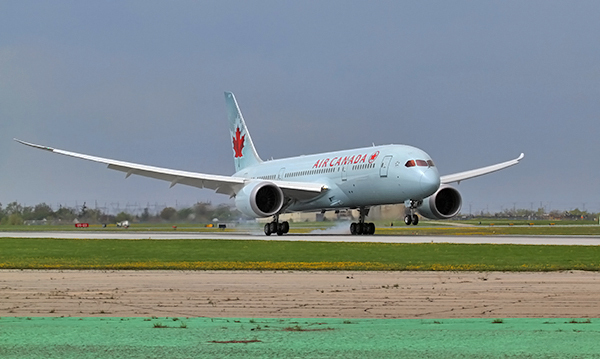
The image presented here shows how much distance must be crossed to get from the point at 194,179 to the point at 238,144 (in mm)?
12766

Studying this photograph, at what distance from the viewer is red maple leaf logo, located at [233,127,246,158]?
193 ft

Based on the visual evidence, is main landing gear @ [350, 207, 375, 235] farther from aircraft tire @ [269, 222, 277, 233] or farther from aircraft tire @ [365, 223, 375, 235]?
aircraft tire @ [269, 222, 277, 233]

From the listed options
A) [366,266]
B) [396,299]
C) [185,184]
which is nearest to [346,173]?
[185,184]

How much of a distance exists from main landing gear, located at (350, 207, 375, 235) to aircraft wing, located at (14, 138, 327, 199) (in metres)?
2.77

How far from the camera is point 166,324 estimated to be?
9.34 metres

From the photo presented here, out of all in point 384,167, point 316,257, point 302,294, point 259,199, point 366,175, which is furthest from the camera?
point 259,199

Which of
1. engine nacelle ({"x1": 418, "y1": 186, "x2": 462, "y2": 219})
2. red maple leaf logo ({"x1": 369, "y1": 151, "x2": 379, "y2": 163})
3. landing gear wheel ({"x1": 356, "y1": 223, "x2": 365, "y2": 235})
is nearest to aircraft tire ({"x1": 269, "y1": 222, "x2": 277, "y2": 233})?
landing gear wheel ({"x1": 356, "y1": 223, "x2": 365, "y2": 235})

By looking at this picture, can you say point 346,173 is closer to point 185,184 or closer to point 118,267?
point 185,184

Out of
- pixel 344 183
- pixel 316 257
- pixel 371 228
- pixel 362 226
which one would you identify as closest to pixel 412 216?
pixel 344 183

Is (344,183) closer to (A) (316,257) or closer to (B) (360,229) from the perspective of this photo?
(B) (360,229)

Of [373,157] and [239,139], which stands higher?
[239,139]

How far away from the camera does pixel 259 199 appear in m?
44.8

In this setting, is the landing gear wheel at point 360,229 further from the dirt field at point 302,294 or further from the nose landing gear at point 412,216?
the dirt field at point 302,294

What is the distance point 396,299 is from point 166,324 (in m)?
4.30
